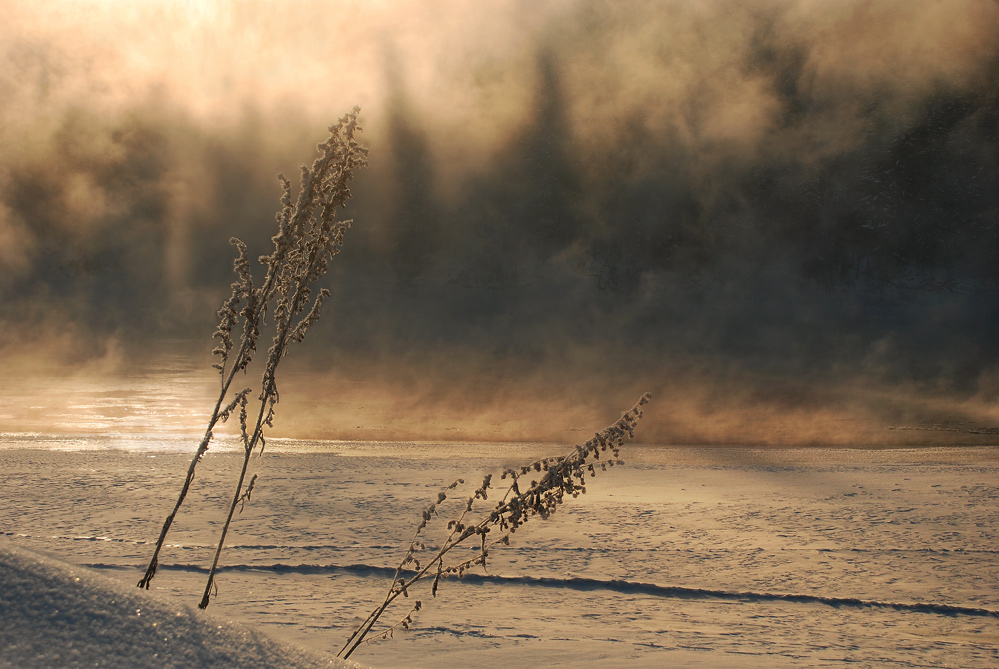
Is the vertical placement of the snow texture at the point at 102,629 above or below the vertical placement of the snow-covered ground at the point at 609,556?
above

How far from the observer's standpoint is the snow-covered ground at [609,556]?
2.24 metres

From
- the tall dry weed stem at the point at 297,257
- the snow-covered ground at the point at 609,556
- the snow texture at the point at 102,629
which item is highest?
the tall dry weed stem at the point at 297,257

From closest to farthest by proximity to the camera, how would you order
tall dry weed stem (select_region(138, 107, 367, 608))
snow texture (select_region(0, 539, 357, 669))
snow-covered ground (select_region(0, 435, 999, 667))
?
snow texture (select_region(0, 539, 357, 669)) < tall dry weed stem (select_region(138, 107, 367, 608)) < snow-covered ground (select_region(0, 435, 999, 667))

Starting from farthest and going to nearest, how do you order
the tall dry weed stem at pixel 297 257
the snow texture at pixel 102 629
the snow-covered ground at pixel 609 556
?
the snow-covered ground at pixel 609 556 → the tall dry weed stem at pixel 297 257 → the snow texture at pixel 102 629

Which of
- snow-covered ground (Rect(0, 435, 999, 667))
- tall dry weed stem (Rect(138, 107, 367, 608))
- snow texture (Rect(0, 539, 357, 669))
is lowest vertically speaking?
snow-covered ground (Rect(0, 435, 999, 667))

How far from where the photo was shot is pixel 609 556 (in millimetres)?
3041

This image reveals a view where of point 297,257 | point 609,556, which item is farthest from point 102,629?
point 609,556

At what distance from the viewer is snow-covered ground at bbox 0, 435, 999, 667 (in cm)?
224

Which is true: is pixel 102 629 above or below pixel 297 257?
below

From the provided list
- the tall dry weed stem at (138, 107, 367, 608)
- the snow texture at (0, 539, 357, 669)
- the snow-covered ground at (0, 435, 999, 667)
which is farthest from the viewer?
the snow-covered ground at (0, 435, 999, 667)

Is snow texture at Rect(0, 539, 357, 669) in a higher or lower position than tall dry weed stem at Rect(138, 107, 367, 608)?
lower

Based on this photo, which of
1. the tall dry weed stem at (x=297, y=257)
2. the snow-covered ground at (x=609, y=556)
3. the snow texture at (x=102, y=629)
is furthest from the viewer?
the snow-covered ground at (x=609, y=556)

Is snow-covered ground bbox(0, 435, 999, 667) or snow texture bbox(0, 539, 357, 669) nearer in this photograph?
snow texture bbox(0, 539, 357, 669)

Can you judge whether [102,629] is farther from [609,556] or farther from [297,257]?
[609,556]
